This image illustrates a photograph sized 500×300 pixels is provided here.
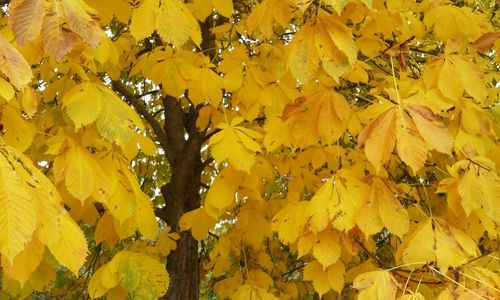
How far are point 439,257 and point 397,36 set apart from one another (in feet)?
5.62

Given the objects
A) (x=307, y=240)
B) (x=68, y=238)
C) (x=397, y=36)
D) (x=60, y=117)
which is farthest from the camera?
(x=397, y=36)

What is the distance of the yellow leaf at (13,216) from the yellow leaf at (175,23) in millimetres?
944

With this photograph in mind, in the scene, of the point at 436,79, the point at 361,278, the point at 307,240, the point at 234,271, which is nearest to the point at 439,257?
the point at 361,278

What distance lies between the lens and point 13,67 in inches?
44.4

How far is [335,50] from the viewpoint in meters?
1.73

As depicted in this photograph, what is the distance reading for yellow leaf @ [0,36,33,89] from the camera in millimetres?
1120

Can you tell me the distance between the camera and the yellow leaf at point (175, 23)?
1867 mm

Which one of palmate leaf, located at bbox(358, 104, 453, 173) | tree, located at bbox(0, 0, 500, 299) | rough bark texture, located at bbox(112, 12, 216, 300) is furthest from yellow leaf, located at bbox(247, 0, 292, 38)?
rough bark texture, located at bbox(112, 12, 216, 300)

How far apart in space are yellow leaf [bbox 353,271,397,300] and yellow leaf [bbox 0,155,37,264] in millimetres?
962

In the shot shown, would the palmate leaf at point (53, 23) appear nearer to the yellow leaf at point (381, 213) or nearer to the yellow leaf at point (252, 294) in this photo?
the yellow leaf at point (381, 213)

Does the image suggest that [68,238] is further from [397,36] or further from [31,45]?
[397,36]

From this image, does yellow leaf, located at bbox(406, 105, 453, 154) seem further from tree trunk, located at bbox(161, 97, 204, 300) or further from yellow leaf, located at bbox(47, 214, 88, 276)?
tree trunk, located at bbox(161, 97, 204, 300)

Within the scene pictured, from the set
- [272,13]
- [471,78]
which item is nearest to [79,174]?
[272,13]

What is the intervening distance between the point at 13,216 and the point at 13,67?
0.32m
